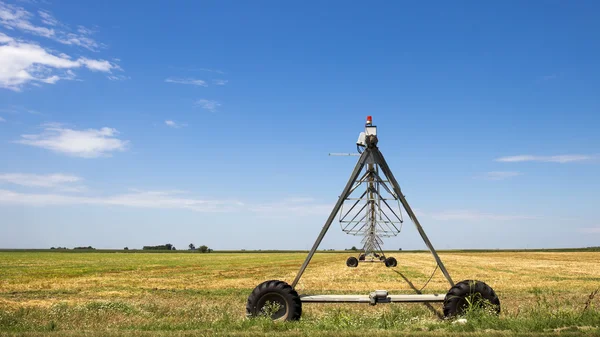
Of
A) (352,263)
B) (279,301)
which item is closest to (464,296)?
(279,301)

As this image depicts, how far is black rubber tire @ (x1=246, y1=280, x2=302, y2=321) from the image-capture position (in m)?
10.5

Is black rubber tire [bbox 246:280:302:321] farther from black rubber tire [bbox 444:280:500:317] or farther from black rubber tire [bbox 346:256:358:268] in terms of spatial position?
black rubber tire [bbox 346:256:358:268]

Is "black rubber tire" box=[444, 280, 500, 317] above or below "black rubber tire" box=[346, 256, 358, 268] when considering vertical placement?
above

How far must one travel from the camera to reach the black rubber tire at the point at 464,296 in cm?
1031

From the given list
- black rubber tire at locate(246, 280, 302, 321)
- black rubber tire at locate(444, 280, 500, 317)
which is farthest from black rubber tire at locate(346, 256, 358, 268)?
black rubber tire at locate(246, 280, 302, 321)

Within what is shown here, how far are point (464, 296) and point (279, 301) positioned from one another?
4.22 meters

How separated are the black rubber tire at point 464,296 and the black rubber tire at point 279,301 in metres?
3.45

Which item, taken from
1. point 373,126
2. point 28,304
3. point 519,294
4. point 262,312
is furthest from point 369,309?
point 28,304

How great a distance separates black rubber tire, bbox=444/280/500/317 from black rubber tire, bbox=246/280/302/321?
345cm

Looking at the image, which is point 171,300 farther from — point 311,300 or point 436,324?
point 436,324

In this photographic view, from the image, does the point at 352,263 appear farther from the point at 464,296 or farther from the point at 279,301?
the point at 279,301

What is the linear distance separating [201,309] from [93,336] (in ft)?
17.0

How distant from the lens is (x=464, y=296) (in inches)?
408

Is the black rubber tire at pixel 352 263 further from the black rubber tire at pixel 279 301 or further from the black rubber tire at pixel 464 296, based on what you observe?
the black rubber tire at pixel 279 301
